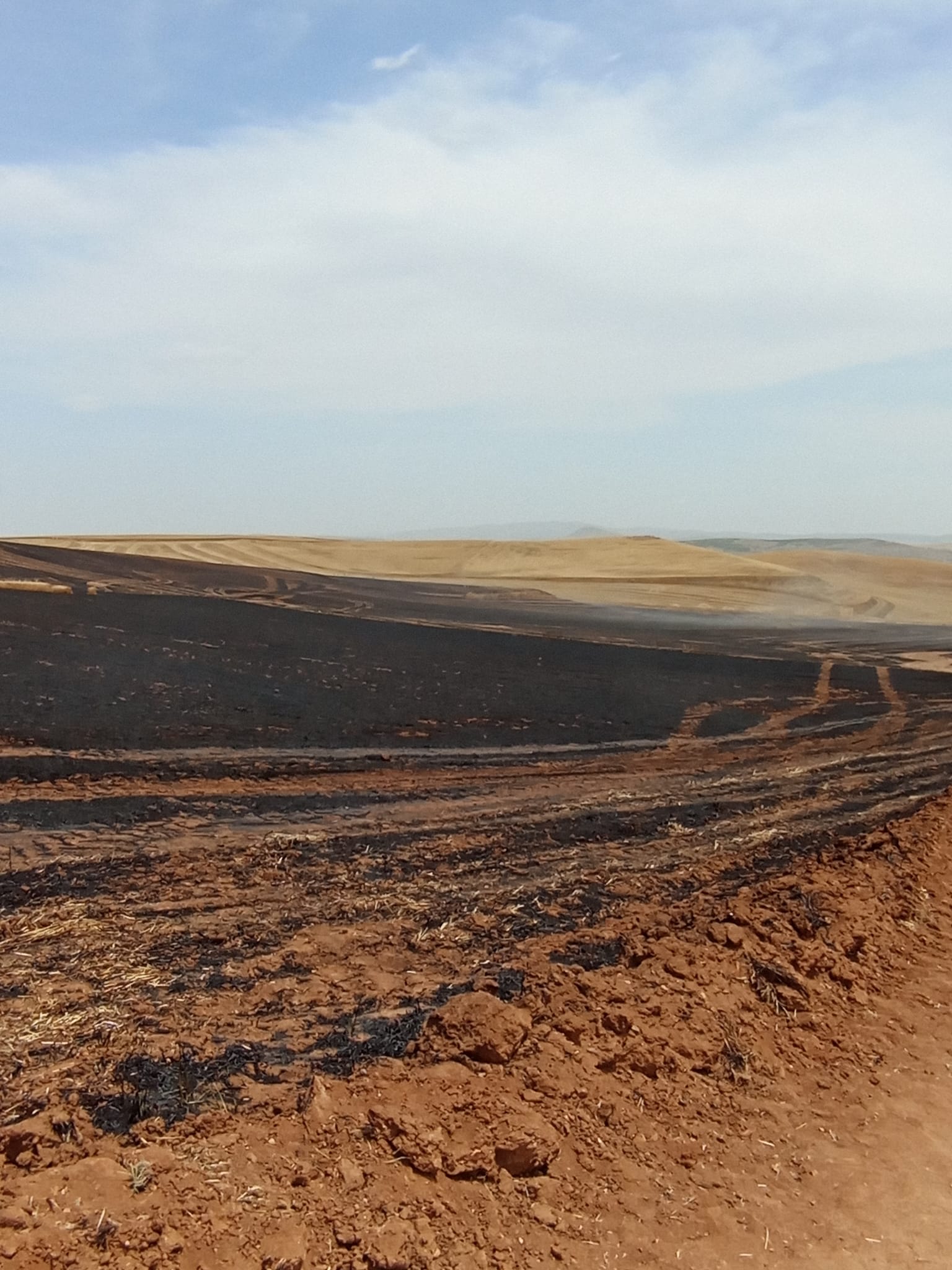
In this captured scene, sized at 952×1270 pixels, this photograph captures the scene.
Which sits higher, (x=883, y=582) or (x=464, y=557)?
(x=464, y=557)

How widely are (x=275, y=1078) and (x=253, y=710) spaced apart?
33.1 feet

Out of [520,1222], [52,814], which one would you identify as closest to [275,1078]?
[520,1222]

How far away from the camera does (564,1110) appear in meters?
4.64

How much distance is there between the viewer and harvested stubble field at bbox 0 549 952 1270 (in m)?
3.88

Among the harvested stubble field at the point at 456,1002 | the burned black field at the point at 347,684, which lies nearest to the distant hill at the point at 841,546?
the burned black field at the point at 347,684

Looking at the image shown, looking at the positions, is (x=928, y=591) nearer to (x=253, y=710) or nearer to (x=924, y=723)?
(x=924, y=723)

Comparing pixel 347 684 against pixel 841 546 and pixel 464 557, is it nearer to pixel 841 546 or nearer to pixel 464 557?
pixel 464 557

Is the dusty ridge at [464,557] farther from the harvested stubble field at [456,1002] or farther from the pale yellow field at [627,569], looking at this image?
the harvested stubble field at [456,1002]

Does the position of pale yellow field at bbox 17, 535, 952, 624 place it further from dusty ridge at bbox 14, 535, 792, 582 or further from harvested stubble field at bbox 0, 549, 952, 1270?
harvested stubble field at bbox 0, 549, 952, 1270

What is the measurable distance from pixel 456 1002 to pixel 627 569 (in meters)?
54.3

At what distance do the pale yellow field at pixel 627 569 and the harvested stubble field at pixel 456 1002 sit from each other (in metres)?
33.4

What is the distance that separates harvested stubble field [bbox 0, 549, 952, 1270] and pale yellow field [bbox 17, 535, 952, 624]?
33.4m

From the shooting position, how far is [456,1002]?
5.28m

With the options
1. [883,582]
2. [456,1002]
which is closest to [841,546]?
[883,582]
